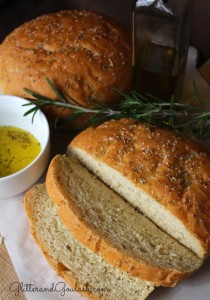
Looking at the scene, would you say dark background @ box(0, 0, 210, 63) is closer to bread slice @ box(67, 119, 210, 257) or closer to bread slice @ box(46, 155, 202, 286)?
bread slice @ box(67, 119, 210, 257)

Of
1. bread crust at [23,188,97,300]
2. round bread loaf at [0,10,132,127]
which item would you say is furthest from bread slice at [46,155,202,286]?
round bread loaf at [0,10,132,127]

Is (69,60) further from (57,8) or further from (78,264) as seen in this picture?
(57,8)

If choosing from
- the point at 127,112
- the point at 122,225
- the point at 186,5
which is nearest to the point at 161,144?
the point at 127,112

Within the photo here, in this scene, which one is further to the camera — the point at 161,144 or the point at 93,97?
the point at 93,97

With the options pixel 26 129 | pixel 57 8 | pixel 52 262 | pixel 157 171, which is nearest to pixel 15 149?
pixel 26 129

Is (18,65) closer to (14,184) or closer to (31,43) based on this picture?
(31,43)

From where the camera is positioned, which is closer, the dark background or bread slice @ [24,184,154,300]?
bread slice @ [24,184,154,300]

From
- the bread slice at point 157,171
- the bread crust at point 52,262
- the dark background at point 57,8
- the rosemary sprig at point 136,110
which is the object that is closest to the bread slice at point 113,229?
the bread slice at point 157,171
